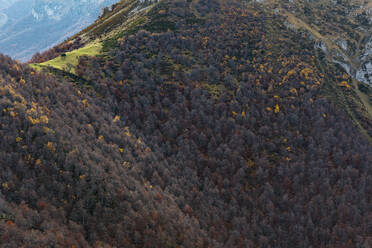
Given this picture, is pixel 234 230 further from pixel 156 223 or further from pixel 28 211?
pixel 28 211

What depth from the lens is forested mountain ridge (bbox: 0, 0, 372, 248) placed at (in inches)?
3351

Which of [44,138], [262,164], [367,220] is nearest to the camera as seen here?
[44,138]

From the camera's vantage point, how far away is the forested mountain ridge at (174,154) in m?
85.1

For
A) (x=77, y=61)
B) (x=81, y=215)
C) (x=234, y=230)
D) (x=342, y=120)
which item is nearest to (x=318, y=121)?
(x=342, y=120)

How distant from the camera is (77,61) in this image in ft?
516

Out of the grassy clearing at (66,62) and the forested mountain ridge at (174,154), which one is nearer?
the forested mountain ridge at (174,154)

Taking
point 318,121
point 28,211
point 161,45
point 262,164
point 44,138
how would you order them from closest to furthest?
point 28,211
point 44,138
point 262,164
point 318,121
point 161,45

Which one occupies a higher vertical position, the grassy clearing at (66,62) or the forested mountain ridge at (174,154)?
the grassy clearing at (66,62)

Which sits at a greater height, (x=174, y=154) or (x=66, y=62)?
(x=66, y=62)

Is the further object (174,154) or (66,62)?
(66,62)

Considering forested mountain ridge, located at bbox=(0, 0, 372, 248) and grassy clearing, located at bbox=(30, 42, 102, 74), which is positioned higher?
grassy clearing, located at bbox=(30, 42, 102, 74)

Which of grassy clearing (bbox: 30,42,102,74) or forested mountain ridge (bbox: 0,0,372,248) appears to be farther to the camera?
grassy clearing (bbox: 30,42,102,74)

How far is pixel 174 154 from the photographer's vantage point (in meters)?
143

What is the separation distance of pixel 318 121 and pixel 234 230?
101 m
